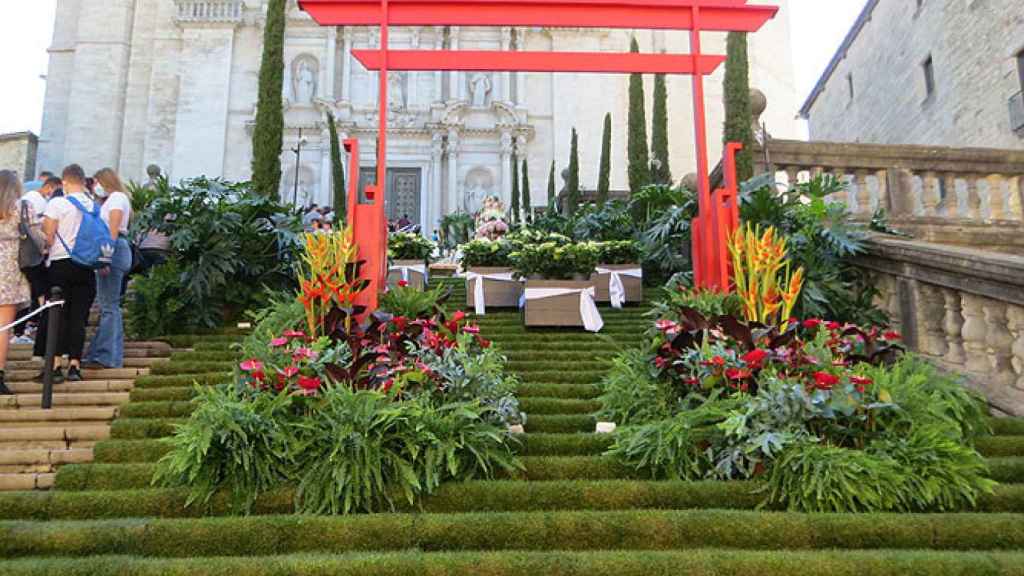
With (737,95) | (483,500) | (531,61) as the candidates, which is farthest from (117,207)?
(737,95)

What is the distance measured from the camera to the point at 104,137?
2519 cm

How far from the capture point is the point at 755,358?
13.4 feet

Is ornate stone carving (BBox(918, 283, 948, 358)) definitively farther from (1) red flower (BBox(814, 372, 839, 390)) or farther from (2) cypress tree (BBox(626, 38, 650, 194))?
(2) cypress tree (BBox(626, 38, 650, 194))

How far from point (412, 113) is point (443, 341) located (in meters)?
21.3

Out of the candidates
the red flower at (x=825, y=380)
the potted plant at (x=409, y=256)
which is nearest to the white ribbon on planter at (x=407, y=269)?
the potted plant at (x=409, y=256)

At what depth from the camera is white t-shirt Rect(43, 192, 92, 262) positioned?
17.0 feet

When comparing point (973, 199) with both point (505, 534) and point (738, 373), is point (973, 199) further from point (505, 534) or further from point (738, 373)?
point (505, 534)

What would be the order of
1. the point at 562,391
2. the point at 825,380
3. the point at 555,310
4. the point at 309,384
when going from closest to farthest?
1. the point at 825,380
2. the point at 309,384
3. the point at 562,391
4. the point at 555,310

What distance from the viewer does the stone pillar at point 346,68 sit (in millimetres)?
24419

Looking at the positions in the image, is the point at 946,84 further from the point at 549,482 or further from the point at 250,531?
the point at 250,531

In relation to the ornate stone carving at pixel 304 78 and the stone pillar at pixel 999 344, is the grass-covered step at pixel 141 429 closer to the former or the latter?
the stone pillar at pixel 999 344

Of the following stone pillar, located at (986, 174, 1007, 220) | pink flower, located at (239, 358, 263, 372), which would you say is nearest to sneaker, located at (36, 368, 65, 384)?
pink flower, located at (239, 358, 263, 372)

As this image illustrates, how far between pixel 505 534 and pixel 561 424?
57.2 inches

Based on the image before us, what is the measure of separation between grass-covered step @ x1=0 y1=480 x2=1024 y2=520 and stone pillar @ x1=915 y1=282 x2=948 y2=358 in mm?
2138
